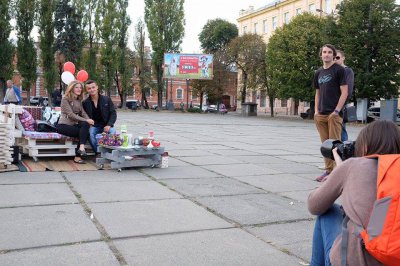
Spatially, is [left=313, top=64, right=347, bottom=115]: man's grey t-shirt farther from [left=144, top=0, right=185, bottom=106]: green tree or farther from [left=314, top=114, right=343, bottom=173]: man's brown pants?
[left=144, top=0, right=185, bottom=106]: green tree

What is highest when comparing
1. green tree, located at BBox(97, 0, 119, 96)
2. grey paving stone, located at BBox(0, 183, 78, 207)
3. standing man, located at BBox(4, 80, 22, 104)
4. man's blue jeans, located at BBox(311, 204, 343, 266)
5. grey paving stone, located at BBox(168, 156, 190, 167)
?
green tree, located at BBox(97, 0, 119, 96)

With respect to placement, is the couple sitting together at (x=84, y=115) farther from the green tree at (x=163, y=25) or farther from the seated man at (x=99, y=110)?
the green tree at (x=163, y=25)

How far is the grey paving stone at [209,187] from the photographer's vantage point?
5281mm

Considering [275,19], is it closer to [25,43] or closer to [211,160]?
[25,43]

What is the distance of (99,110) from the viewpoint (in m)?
7.84

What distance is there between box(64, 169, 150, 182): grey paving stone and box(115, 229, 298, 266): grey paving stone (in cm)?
261

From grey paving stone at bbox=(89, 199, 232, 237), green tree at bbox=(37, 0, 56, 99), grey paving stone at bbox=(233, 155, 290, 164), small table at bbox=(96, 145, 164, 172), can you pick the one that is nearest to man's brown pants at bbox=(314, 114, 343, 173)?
grey paving stone at bbox=(233, 155, 290, 164)

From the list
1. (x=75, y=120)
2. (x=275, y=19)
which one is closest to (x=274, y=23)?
(x=275, y=19)

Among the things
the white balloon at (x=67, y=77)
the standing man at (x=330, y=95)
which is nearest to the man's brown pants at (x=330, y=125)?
the standing man at (x=330, y=95)

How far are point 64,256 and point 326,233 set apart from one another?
187 cm

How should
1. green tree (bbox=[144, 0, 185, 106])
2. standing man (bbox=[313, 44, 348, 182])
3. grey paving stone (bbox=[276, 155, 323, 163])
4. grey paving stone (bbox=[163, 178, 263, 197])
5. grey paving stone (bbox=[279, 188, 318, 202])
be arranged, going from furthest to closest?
1. green tree (bbox=[144, 0, 185, 106])
2. grey paving stone (bbox=[276, 155, 323, 163])
3. standing man (bbox=[313, 44, 348, 182])
4. grey paving stone (bbox=[163, 178, 263, 197])
5. grey paving stone (bbox=[279, 188, 318, 202])

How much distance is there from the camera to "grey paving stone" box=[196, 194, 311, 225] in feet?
13.7

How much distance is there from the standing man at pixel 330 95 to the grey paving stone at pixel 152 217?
2.73 m

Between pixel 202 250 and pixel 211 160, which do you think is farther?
pixel 211 160
